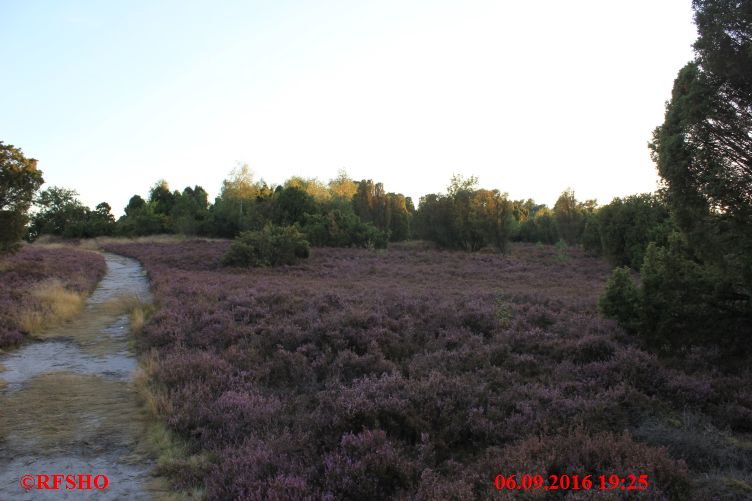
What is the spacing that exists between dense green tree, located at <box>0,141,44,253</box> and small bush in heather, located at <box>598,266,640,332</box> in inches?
958

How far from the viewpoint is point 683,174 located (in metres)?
6.50

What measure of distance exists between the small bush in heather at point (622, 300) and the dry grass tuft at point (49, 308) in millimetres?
13389

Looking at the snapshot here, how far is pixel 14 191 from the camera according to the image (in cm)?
2158

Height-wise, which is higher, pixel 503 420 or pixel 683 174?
pixel 683 174

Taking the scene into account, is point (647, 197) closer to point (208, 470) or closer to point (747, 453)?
point (747, 453)

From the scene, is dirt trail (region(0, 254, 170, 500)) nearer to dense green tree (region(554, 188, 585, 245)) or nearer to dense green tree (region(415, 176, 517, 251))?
dense green tree (region(415, 176, 517, 251))

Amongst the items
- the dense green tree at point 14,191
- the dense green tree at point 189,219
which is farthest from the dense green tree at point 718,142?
the dense green tree at point 189,219

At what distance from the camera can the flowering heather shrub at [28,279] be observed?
11447 mm

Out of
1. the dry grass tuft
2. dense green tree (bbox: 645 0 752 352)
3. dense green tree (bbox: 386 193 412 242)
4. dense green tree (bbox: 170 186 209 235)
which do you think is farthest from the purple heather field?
dense green tree (bbox: 170 186 209 235)

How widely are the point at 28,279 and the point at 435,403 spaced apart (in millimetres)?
19304

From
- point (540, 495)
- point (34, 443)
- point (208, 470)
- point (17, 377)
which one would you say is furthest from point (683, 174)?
point (17, 377)

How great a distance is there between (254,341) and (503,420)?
586cm

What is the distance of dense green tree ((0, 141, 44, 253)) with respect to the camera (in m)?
21.3
